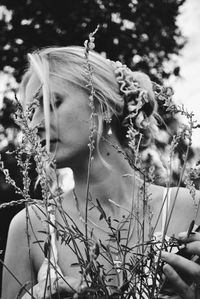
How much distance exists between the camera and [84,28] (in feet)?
24.8

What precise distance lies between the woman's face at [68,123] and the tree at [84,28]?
6.00m

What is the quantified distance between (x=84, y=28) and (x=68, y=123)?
6.33 meters

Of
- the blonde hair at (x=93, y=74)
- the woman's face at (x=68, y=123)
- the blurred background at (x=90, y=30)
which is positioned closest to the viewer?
the woman's face at (x=68, y=123)

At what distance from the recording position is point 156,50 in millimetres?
8281

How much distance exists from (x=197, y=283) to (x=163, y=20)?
26.5 ft

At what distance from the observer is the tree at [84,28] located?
7.63 m

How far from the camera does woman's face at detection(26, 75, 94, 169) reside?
1.43 meters

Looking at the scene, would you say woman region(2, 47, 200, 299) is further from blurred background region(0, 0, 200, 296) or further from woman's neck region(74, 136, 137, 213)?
blurred background region(0, 0, 200, 296)

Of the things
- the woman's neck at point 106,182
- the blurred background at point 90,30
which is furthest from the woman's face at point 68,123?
the blurred background at point 90,30

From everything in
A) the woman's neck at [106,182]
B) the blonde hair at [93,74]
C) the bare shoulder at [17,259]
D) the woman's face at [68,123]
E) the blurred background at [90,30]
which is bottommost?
the bare shoulder at [17,259]

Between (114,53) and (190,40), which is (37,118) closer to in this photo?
(114,53)

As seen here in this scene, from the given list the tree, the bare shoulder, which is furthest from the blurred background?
the bare shoulder

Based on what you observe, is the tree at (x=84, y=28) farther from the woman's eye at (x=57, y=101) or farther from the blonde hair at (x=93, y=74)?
the woman's eye at (x=57, y=101)

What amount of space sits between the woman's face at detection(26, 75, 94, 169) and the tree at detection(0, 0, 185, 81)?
600 cm
